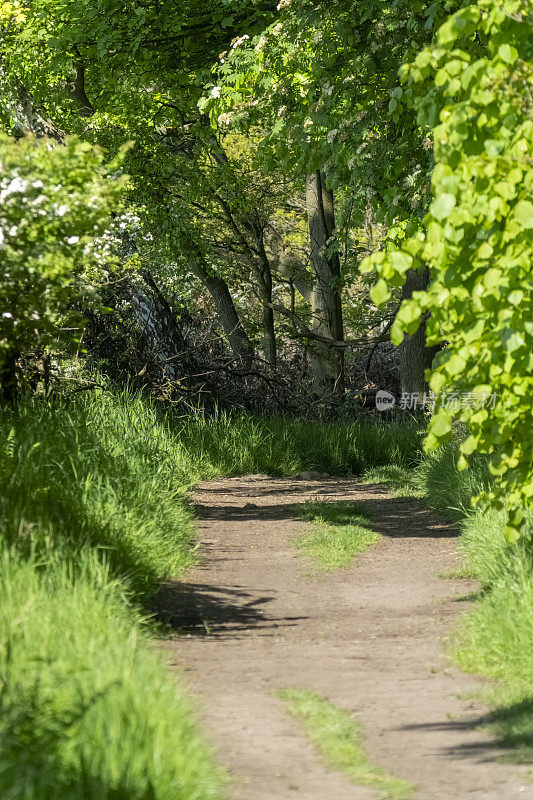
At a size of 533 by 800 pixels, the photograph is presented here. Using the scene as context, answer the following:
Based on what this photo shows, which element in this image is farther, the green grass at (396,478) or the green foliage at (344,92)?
the green grass at (396,478)

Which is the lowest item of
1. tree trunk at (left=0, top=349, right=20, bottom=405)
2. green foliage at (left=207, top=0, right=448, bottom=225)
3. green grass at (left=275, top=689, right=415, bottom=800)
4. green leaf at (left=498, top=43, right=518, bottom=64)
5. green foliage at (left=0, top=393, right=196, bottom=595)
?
green grass at (left=275, top=689, right=415, bottom=800)

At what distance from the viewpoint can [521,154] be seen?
12.9ft

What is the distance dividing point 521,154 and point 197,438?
8.28 m

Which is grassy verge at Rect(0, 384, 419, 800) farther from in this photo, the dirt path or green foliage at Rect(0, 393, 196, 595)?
the dirt path

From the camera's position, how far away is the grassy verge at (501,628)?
407 cm

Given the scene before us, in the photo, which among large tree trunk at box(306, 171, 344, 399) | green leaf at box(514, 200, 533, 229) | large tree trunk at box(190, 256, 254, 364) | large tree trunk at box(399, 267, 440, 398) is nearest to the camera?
green leaf at box(514, 200, 533, 229)

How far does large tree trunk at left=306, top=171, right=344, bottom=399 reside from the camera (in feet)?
54.0

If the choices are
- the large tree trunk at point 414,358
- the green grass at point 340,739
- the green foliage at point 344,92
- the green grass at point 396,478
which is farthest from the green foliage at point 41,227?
the large tree trunk at point 414,358

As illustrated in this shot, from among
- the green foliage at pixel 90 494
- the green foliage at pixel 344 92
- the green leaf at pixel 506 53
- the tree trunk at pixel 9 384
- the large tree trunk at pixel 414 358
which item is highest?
the green foliage at pixel 344 92

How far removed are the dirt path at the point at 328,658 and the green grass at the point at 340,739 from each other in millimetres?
49

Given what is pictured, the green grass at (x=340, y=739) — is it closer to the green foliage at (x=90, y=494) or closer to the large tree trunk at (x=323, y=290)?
the green foliage at (x=90, y=494)

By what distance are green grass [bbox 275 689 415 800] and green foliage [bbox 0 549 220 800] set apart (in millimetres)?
519

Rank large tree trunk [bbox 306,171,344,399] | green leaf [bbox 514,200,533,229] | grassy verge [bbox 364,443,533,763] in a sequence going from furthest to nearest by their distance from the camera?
1. large tree trunk [bbox 306,171,344,399]
2. grassy verge [bbox 364,443,533,763]
3. green leaf [bbox 514,200,533,229]

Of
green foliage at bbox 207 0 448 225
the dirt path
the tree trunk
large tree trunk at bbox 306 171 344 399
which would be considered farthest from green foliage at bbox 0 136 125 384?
large tree trunk at bbox 306 171 344 399
